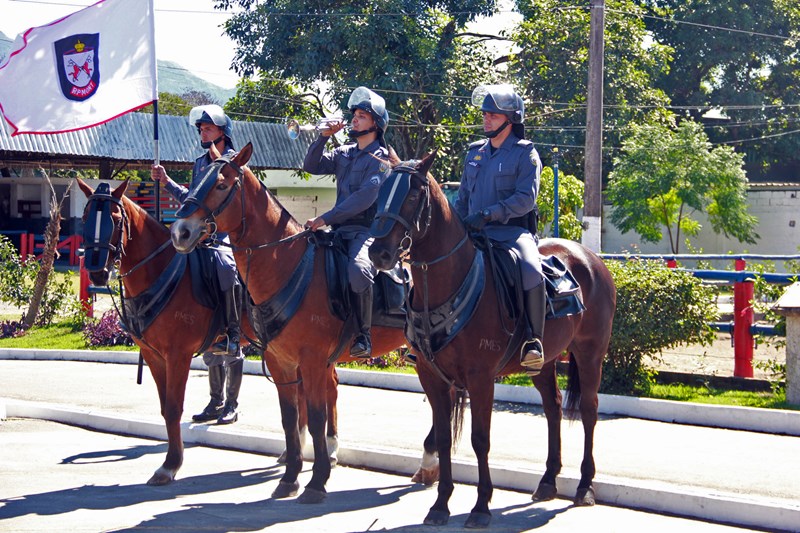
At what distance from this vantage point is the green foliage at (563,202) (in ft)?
84.1

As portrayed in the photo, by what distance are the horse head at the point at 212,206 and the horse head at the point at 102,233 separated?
105 centimetres

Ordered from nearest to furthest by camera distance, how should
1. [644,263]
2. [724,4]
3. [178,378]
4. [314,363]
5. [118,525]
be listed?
[118,525], [314,363], [178,378], [644,263], [724,4]

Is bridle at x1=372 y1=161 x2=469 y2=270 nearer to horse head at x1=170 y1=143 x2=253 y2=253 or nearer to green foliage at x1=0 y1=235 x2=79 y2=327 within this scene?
horse head at x1=170 y1=143 x2=253 y2=253

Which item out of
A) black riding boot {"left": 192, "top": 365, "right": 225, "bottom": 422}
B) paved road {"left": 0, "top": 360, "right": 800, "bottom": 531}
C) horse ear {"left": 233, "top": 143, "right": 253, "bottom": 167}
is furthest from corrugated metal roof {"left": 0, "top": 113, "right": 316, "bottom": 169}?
horse ear {"left": 233, "top": 143, "right": 253, "bottom": 167}

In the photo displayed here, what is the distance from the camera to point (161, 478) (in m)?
8.40

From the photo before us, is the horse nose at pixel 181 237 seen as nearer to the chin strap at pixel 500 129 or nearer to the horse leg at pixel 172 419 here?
the horse leg at pixel 172 419

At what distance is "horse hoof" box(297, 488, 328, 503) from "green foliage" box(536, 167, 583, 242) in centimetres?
1804

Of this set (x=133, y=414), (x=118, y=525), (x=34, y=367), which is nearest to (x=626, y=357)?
(x=133, y=414)

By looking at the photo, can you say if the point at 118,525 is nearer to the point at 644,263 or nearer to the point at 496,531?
the point at 496,531

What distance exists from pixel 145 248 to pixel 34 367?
8.37m

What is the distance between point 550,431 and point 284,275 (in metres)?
2.44

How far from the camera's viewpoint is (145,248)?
870cm

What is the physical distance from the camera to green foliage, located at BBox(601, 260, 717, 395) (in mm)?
11367

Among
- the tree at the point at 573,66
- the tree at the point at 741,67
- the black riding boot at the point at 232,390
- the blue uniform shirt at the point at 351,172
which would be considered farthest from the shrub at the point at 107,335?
the tree at the point at 741,67
